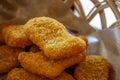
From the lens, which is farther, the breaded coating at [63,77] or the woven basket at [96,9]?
the woven basket at [96,9]

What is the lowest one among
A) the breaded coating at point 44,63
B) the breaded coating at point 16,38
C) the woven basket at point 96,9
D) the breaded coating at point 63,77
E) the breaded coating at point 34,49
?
the breaded coating at point 63,77

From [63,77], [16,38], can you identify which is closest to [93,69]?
[63,77]

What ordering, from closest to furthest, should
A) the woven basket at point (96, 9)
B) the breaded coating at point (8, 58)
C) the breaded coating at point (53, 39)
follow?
the breaded coating at point (53, 39) < the breaded coating at point (8, 58) < the woven basket at point (96, 9)

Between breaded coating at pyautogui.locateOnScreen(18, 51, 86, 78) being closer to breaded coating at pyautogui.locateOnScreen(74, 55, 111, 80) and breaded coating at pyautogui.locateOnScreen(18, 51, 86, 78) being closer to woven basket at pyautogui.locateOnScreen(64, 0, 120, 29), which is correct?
breaded coating at pyautogui.locateOnScreen(74, 55, 111, 80)

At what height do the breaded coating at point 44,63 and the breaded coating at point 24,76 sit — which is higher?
the breaded coating at point 44,63

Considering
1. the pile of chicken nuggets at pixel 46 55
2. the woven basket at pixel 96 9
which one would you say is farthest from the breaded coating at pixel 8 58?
the woven basket at pixel 96 9

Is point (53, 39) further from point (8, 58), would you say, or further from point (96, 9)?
point (96, 9)

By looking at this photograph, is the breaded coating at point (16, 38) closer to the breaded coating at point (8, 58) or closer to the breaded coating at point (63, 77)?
the breaded coating at point (8, 58)

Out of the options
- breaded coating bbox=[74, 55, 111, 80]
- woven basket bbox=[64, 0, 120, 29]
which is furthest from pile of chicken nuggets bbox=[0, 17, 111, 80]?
woven basket bbox=[64, 0, 120, 29]

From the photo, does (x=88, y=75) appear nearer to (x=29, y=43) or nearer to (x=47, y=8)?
(x=29, y=43)
